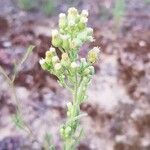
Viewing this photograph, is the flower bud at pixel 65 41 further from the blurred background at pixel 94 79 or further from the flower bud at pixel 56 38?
the blurred background at pixel 94 79

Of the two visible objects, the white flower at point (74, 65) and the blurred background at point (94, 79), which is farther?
the blurred background at point (94, 79)

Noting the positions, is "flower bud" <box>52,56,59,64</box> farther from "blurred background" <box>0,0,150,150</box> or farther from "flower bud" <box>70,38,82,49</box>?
"blurred background" <box>0,0,150,150</box>

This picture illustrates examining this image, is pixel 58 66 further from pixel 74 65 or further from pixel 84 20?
pixel 84 20

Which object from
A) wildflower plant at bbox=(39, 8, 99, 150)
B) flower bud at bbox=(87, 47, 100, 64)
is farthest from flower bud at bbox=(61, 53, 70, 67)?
flower bud at bbox=(87, 47, 100, 64)

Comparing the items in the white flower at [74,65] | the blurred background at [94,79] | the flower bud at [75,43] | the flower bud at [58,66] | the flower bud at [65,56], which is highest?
the flower bud at [75,43]

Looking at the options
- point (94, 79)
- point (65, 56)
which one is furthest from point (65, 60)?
point (94, 79)

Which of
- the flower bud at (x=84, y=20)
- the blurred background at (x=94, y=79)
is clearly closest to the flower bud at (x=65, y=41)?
the flower bud at (x=84, y=20)

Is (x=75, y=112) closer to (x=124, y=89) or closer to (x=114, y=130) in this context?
(x=114, y=130)

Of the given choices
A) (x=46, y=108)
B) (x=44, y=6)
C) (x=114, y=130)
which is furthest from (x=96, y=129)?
(x=44, y=6)

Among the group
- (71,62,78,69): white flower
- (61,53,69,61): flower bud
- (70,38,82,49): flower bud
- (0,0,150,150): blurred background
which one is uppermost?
(70,38,82,49): flower bud
